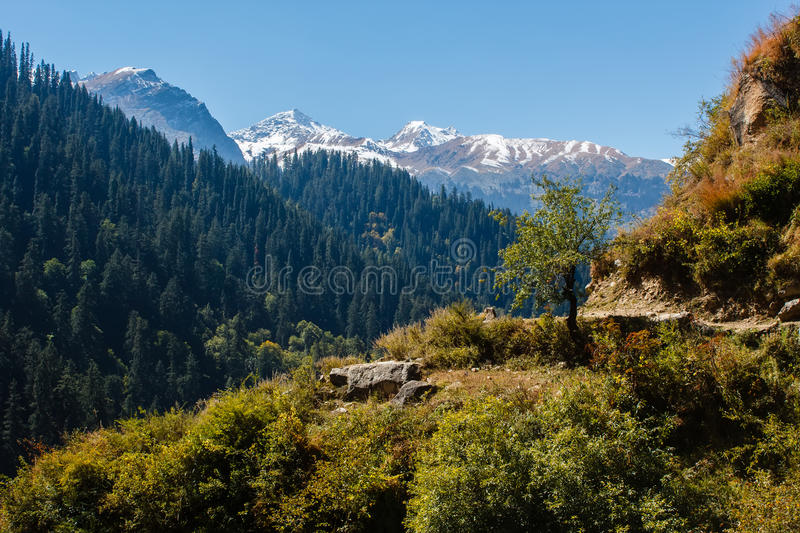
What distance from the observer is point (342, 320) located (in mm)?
143625

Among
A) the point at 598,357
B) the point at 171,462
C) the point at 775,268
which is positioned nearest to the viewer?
the point at 171,462

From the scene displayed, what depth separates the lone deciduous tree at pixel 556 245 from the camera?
912 centimetres

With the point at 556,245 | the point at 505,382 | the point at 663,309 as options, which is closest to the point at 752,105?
the point at 663,309

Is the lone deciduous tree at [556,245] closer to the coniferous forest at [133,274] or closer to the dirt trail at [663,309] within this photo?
the dirt trail at [663,309]

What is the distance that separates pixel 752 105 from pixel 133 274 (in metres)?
124

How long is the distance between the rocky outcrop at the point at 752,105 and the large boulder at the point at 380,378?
8862 mm

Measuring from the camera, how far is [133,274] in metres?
113

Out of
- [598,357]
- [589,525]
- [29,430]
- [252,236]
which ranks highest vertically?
[252,236]

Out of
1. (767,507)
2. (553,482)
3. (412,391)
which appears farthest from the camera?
(412,391)

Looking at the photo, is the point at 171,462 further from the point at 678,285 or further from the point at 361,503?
the point at 678,285

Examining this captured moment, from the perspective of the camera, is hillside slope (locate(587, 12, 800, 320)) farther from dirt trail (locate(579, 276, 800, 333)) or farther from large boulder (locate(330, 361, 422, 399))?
large boulder (locate(330, 361, 422, 399))

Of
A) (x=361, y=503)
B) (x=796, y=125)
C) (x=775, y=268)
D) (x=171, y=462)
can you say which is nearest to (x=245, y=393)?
(x=171, y=462)

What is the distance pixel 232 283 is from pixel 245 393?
13403 centimetres

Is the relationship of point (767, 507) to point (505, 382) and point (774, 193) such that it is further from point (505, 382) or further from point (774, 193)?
point (774, 193)
